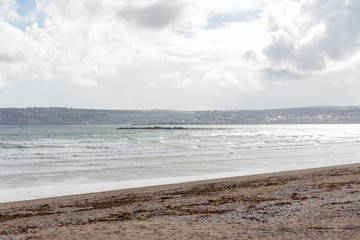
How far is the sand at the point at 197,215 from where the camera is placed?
801 centimetres

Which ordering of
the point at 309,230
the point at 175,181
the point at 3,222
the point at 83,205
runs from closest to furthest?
1. the point at 309,230
2. the point at 3,222
3. the point at 83,205
4. the point at 175,181

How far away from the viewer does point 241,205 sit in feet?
36.4

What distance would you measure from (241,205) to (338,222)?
10.6 feet

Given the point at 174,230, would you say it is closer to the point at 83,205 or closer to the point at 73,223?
the point at 73,223

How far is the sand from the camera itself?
26.3 feet

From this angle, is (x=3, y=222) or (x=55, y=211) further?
(x=55, y=211)

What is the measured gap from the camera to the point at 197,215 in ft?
32.4

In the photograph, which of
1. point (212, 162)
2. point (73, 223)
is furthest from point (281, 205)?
point (212, 162)

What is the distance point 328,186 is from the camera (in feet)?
46.9

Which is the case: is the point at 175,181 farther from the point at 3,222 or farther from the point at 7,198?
the point at 3,222

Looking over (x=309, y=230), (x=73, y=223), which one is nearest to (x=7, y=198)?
(x=73, y=223)

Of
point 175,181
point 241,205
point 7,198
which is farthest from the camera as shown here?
point 175,181

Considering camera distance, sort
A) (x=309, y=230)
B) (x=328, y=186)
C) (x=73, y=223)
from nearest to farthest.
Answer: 1. (x=309, y=230)
2. (x=73, y=223)
3. (x=328, y=186)

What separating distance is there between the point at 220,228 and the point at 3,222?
19.5 feet
